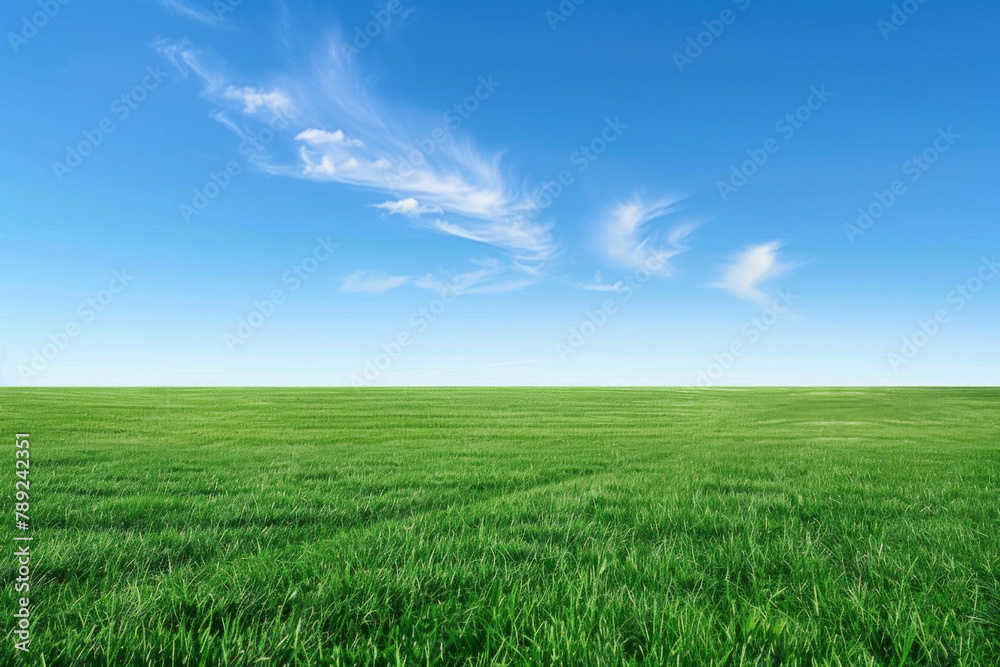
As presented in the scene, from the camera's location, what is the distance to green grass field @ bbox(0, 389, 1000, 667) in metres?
2.92

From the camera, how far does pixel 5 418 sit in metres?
20.9

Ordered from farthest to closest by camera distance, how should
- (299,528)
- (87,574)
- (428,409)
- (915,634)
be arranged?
(428,409)
(299,528)
(87,574)
(915,634)

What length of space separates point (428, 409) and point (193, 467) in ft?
65.8

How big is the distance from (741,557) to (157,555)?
208 inches

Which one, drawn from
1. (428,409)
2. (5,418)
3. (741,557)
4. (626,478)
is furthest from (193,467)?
(428,409)

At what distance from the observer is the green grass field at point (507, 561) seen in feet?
9.57

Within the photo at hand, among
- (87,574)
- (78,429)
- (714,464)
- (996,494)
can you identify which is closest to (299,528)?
(87,574)

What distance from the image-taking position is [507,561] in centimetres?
447

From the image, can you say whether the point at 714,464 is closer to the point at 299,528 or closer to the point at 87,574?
the point at 299,528

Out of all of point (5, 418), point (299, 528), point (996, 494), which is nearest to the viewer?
point (299, 528)

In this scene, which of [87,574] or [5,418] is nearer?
[87,574]

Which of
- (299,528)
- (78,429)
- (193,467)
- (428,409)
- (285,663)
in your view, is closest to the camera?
(285,663)

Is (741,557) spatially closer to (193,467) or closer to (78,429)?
(193,467)

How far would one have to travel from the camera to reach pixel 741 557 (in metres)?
4.56
